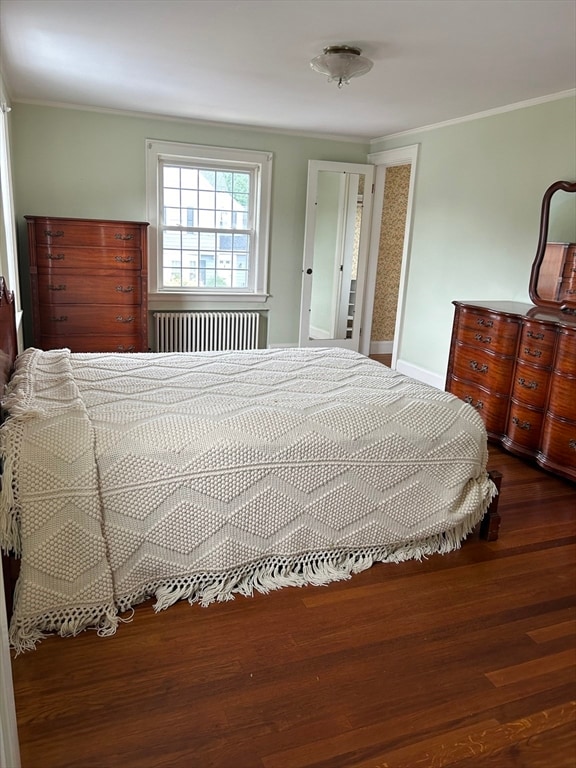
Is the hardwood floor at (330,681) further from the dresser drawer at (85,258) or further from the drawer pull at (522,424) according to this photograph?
the dresser drawer at (85,258)

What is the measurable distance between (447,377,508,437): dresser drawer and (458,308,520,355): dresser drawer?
301mm

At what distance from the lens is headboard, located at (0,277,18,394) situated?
7.70ft

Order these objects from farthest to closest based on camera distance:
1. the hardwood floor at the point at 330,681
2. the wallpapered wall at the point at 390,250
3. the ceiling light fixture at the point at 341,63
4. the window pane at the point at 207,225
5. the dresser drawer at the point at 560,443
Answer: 1. the wallpapered wall at the point at 390,250
2. the window pane at the point at 207,225
3. the dresser drawer at the point at 560,443
4. the ceiling light fixture at the point at 341,63
5. the hardwood floor at the point at 330,681

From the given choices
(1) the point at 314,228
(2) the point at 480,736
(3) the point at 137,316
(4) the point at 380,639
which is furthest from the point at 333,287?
(2) the point at 480,736

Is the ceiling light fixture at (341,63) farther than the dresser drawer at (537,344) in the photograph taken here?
No

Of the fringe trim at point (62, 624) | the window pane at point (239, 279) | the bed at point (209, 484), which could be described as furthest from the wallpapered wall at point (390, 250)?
the fringe trim at point (62, 624)

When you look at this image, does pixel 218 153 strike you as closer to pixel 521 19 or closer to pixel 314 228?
pixel 314 228

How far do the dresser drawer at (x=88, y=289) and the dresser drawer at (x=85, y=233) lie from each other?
0.87 feet

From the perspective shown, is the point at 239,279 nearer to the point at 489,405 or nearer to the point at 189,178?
the point at 189,178

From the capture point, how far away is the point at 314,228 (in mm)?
5836

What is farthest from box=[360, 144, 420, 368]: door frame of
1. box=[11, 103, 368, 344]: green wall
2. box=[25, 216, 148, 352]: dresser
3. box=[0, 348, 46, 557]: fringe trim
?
box=[0, 348, 46, 557]: fringe trim

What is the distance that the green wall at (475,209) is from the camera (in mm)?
3943

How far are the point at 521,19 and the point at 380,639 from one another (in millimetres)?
2708

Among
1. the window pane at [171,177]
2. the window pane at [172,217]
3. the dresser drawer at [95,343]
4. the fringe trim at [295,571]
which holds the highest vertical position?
the window pane at [171,177]
